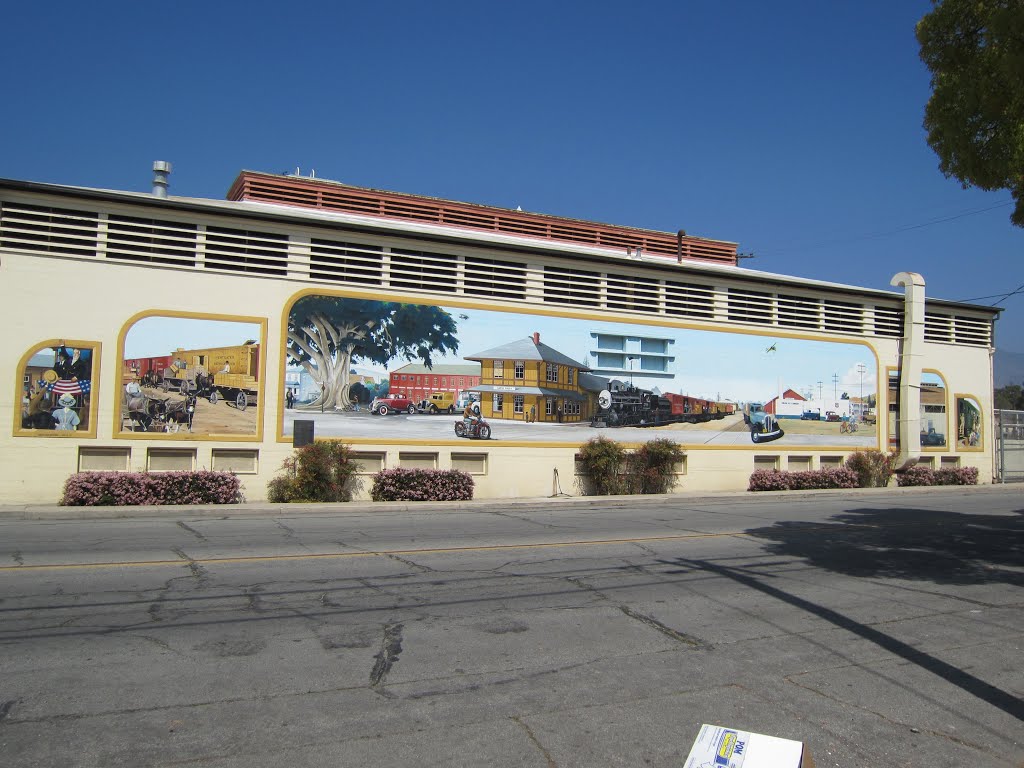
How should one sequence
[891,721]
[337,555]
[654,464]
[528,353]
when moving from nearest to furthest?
[891,721], [337,555], [528,353], [654,464]

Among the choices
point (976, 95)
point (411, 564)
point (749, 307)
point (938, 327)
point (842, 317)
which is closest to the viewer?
point (411, 564)

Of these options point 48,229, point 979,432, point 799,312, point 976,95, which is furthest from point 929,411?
point 48,229

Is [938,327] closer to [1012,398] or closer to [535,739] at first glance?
[535,739]

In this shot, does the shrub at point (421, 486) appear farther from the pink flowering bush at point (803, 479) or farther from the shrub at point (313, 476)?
the pink flowering bush at point (803, 479)

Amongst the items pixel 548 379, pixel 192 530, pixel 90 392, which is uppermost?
pixel 548 379

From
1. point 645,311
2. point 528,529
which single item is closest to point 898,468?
point 645,311

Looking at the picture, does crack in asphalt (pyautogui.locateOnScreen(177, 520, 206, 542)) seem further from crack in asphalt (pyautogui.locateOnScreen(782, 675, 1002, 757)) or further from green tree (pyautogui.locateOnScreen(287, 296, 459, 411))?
crack in asphalt (pyautogui.locateOnScreen(782, 675, 1002, 757))

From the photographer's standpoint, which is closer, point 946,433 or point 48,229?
point 48,229

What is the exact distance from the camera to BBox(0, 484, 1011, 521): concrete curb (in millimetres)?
14758

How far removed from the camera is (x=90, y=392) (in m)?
16.8

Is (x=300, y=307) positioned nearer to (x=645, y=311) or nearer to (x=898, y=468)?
(x=645, y=311)

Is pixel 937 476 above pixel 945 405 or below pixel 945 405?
below

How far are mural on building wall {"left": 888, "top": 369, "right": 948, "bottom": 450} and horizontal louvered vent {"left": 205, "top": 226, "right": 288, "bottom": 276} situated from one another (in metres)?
21.2

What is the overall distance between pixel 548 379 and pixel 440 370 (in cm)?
303
